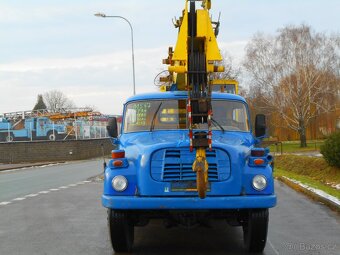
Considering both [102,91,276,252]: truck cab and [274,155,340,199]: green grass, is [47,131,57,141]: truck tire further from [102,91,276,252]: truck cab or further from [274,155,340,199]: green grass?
[102,91,276,252]: truck cab

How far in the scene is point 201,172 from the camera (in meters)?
5.96

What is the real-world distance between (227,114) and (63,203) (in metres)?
5.83

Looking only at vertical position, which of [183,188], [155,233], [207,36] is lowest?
[155,233]

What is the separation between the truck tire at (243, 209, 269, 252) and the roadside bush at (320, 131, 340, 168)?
12.8 meters

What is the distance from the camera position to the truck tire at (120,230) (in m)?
6.55

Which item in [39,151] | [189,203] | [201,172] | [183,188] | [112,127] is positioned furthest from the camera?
[39,151]

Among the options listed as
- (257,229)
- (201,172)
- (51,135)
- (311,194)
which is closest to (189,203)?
(201,172)

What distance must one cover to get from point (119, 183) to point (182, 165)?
32.1 inches

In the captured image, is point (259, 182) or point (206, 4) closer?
point (259, 182)

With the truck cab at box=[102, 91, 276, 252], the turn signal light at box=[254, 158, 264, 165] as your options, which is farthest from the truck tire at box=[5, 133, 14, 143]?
the turn signal light at box=[254, 158, 264, 165]

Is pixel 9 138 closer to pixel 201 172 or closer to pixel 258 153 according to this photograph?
pixel 258 153

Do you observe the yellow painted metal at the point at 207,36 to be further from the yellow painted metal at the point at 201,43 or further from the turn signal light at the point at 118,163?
the turn signal light at the point at 118,163

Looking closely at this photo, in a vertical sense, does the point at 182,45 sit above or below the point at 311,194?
above

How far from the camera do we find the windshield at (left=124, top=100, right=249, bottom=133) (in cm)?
785
